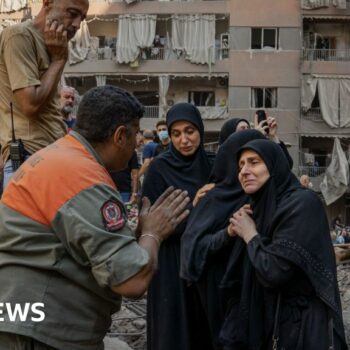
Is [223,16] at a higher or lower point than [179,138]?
higher

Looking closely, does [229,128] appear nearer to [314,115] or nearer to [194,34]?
[314,115]

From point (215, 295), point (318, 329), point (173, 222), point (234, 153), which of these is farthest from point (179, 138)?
point (173, 222)

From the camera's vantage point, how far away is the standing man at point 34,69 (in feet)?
11.9

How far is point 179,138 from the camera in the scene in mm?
4738

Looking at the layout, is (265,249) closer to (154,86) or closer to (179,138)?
(179,138)

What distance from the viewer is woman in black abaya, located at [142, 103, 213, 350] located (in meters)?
4.49

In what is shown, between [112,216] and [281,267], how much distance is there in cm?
125

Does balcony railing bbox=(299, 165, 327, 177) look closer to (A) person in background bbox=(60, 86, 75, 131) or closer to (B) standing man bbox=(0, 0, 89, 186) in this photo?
(A) person in background bbox=(60, 86, 75, 131)

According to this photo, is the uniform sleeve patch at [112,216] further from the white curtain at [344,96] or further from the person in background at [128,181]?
the white curtain at [344,96]

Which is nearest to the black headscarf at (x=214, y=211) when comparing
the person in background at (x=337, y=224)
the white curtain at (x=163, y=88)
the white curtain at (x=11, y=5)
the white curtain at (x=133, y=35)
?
the person in background at (x=337, y=224)

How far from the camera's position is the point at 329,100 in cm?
3375

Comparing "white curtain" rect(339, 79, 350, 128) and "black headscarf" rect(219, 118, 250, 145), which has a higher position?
"white curtain" rect(339, 79, 350, 128)

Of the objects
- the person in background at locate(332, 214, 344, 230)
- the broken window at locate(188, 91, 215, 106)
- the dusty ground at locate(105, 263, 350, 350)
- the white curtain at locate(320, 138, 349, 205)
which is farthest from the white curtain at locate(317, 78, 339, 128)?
the dusty ground at locate(105, 263, 350, 350)

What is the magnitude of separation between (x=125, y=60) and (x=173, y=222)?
105 ft
